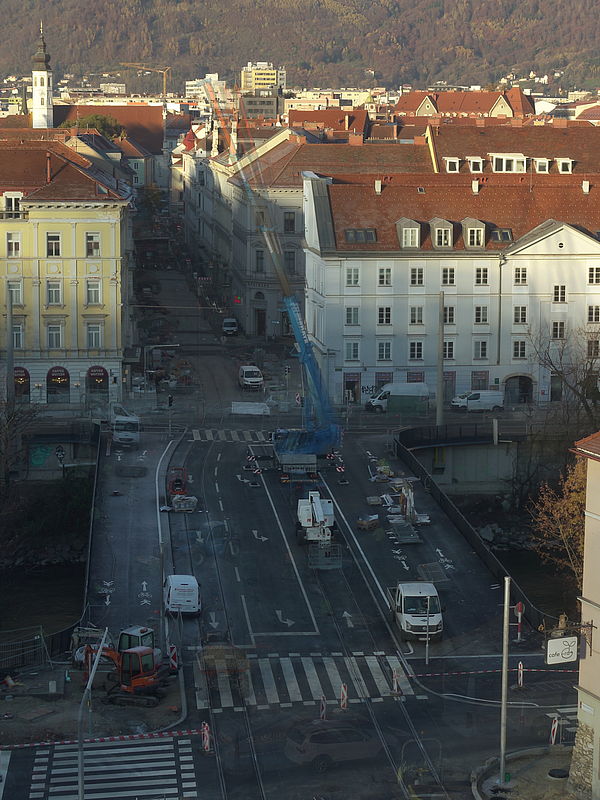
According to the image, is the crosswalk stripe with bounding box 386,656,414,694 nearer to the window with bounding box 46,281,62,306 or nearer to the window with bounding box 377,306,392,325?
the window with bounding box 377,306,392,325

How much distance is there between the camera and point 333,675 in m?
39.1

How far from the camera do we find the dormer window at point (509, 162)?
8788cm

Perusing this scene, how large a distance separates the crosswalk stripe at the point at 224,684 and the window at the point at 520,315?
35560mm

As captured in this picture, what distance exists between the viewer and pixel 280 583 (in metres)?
46.2

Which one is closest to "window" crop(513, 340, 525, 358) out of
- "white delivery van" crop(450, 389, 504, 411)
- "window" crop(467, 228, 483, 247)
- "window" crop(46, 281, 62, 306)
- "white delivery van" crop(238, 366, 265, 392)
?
"white delivery van" crop(450, 389, 504, 411)

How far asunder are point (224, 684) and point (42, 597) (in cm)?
1458

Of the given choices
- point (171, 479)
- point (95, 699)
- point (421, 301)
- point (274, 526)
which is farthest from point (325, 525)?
point (421, 301)

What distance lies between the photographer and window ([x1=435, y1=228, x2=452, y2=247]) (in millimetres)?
71062

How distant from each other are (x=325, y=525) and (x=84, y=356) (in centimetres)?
2384

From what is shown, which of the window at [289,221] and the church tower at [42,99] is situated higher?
the church tower at [42,99]

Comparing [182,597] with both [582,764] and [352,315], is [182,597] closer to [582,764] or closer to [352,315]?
[582,764]

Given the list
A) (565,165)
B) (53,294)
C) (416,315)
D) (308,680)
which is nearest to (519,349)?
(416,315)

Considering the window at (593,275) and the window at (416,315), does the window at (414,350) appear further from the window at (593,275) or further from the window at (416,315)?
the window at (593,275)

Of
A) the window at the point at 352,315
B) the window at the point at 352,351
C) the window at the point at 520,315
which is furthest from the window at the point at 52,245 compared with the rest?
the window at the point at 520,315
